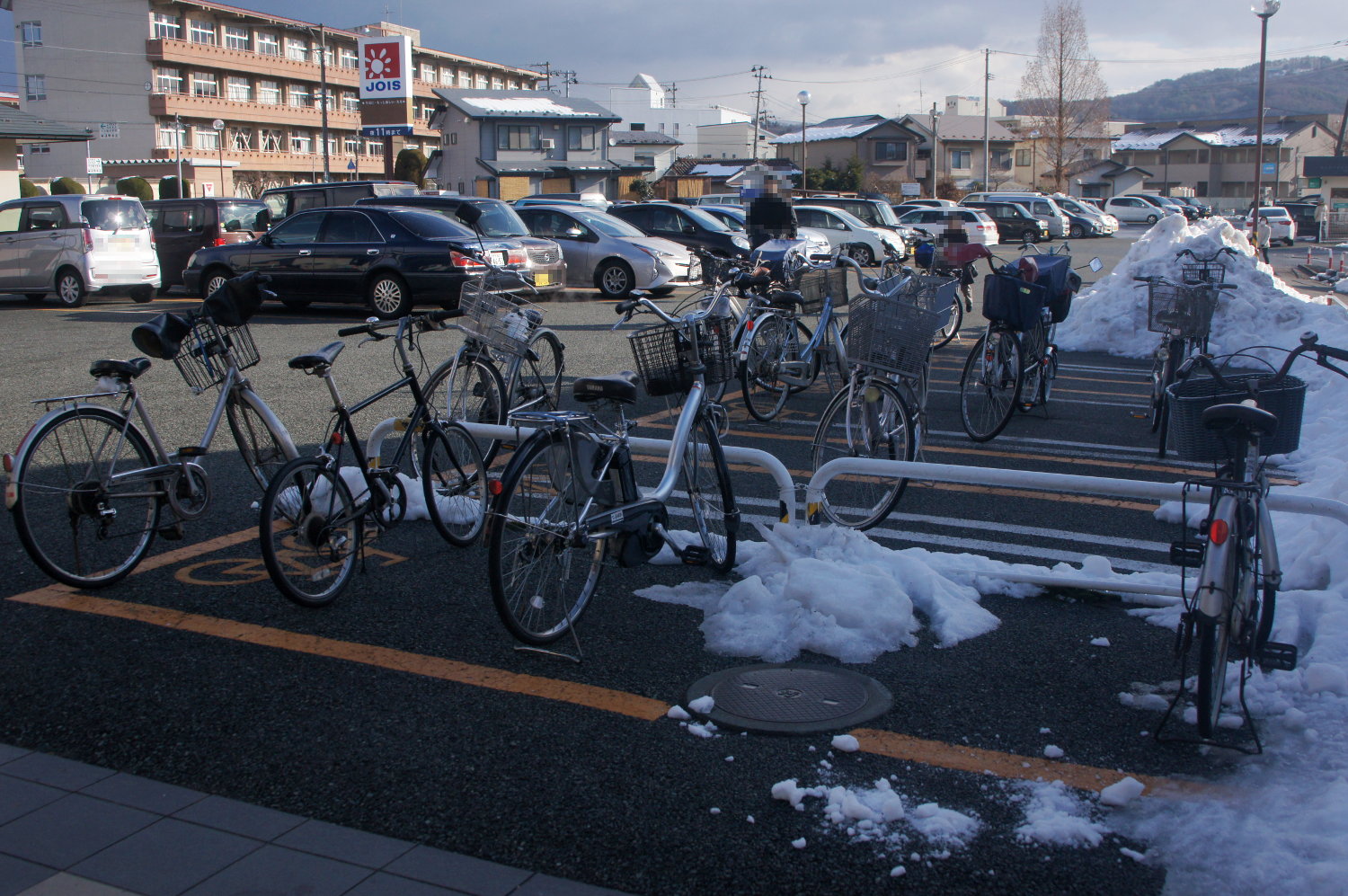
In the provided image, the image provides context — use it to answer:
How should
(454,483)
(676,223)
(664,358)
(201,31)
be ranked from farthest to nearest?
(201,31) → (676,223) → (454,483) → (664,358)

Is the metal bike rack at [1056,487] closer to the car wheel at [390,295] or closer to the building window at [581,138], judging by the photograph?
the car wheel at [390,295]

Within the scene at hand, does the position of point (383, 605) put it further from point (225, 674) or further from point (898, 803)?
point (898, 803)

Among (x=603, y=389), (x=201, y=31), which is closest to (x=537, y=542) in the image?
(x=603, y=389)

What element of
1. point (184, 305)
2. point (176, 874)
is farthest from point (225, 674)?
point (184, 305)

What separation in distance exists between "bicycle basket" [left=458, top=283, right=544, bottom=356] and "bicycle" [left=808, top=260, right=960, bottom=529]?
173cm

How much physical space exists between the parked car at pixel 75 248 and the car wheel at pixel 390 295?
5.32 meters

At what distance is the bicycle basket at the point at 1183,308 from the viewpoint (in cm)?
762

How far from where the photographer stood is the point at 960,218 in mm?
32469

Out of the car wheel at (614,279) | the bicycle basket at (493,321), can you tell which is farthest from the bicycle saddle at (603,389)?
the car wheel at (614,279)

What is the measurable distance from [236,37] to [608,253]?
44.7 meters

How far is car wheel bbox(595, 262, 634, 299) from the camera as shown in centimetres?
1759

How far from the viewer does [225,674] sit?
12.6ft

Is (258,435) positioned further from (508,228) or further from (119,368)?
(508,228)

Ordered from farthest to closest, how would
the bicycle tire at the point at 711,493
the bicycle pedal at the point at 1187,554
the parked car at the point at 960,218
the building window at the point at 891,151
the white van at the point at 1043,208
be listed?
1. the building window at the point at 891,151
2. the white van at the point at 1043,208
3. the parked car at the point at 960,218
4. the bicycle tire at the point at 711,493
5. the bicycle pedal at the point at 1187,554
